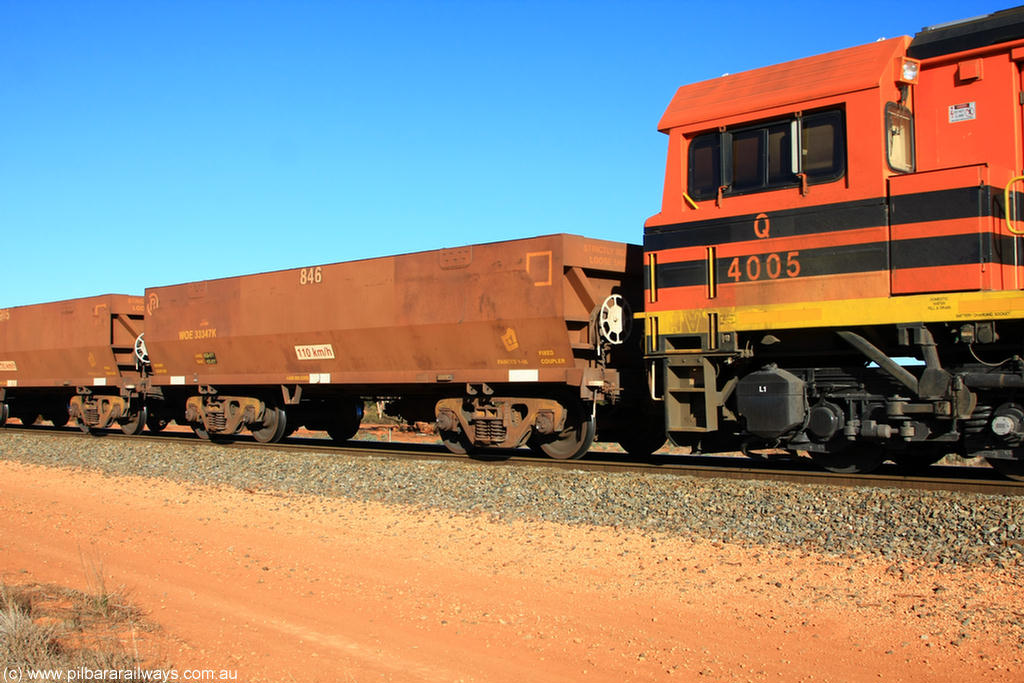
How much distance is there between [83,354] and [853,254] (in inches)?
700

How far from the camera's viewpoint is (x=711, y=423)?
989cm

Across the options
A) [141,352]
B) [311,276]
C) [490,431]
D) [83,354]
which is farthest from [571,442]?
[83,354]

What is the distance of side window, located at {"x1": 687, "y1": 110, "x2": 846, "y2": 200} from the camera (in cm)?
928

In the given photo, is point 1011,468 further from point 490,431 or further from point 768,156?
point 490,431

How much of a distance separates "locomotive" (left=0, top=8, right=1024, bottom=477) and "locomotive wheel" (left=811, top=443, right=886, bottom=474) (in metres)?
0.02

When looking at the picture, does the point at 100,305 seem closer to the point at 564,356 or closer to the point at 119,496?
the point at 119,496

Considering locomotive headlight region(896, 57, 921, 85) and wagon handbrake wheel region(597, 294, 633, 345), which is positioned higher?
locomotive headlight region(896, 57, 921, 85)

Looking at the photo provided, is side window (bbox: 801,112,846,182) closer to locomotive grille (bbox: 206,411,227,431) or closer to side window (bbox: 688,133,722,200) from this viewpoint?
side window (bbox: 688,133,722,200)

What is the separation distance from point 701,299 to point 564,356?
2500 mm

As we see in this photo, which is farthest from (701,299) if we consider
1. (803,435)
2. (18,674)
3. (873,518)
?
(18,674)

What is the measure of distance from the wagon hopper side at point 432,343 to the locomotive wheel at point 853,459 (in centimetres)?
297

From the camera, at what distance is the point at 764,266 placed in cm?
966

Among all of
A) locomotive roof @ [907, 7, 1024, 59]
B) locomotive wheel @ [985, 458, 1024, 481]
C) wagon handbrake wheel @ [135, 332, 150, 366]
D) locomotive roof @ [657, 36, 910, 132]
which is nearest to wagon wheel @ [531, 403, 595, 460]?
locomotive roof @ [657, 36, 910, 132]

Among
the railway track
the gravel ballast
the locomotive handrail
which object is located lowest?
the gravel ballast
